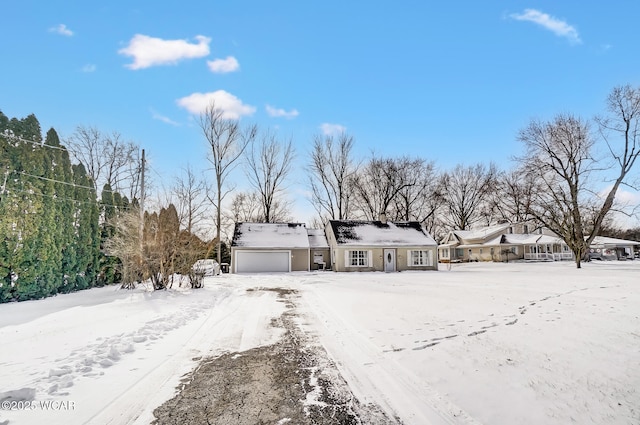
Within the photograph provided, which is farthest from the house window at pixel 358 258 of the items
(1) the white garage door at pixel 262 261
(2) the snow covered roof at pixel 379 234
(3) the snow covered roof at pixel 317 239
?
(1) the white garage door at pixel 262 261

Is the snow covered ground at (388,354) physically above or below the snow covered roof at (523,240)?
below

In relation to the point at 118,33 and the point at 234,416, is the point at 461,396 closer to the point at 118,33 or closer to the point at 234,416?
the point at 234,416

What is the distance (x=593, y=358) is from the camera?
443cm

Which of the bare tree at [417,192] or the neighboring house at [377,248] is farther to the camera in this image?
the bare tree at [417,192]

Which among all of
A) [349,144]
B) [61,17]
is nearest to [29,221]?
[61,17]

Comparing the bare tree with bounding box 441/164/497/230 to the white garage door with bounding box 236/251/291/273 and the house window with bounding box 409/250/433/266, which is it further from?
the white garage door with bounding box 236/251/291/273

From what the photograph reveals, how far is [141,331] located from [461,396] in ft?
18.0

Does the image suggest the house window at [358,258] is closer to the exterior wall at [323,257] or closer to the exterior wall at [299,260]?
the exterior wall at [323,257]

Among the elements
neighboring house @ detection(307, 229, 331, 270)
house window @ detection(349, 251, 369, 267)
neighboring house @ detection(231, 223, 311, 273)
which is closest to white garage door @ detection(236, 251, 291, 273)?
neighboring house @ detection(231, 223, 311, 273)

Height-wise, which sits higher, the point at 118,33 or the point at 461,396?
the point at 118,33

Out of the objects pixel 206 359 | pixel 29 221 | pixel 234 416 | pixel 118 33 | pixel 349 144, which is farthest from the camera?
pixel 349 144

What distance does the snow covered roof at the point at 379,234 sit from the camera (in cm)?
2707

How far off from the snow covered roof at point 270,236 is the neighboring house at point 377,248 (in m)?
2.69

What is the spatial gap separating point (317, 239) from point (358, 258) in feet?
17.5
